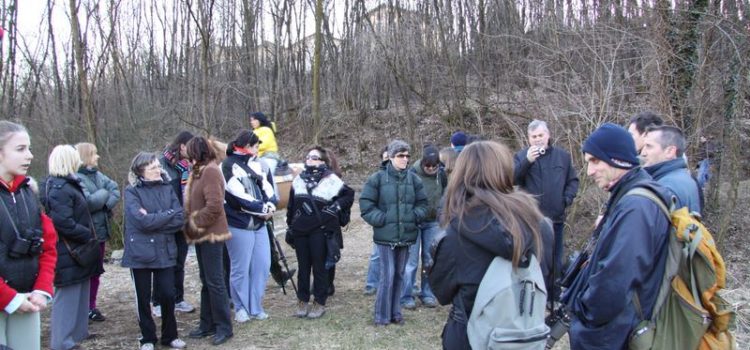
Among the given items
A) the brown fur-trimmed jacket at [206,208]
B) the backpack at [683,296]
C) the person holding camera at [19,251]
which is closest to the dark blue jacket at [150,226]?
the brown fur-trimmed jacket at [206,208]

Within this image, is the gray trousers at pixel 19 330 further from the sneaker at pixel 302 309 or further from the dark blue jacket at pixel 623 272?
the dark blue jacket at pixel 623 272

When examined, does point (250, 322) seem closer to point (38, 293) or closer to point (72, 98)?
point (38, 293)

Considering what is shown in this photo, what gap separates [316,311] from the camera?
19.4 feet

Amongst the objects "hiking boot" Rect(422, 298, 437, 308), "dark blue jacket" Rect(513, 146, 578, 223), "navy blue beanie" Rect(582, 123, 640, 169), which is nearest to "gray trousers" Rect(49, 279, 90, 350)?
"hiking boot" Rect(422, 298, 437, 308)

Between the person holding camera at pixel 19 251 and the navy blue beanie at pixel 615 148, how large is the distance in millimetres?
3254

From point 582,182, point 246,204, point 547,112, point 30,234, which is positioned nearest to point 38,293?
point 30,234

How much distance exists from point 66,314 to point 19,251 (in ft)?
6.14

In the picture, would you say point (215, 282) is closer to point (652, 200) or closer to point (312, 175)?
point (312, 175)

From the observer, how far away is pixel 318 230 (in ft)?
18.7

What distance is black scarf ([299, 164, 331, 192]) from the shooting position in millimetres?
5711

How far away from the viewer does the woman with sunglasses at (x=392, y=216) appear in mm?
5492

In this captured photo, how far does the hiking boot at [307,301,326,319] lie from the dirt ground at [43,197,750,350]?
6 cm

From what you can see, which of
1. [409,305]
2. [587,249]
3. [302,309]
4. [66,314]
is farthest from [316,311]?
[587,249]

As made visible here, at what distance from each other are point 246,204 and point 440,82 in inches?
403
